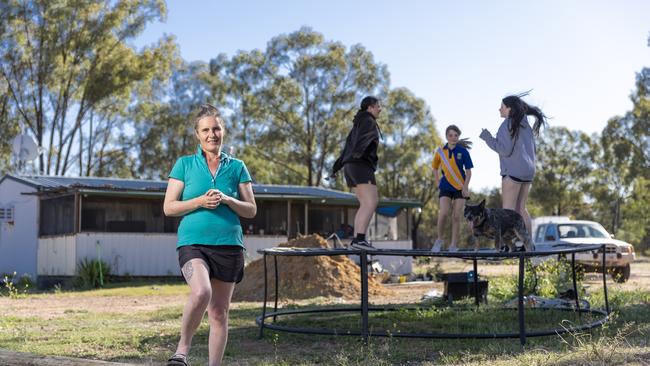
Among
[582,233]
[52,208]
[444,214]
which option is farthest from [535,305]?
[52,208]

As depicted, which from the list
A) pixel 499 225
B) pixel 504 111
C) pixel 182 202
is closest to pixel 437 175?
pixel 504 111

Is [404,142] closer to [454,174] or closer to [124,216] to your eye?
[124,216]

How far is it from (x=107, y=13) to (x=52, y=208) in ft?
59.4

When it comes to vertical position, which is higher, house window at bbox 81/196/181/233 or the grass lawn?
house window at bbox 81/196/181/233

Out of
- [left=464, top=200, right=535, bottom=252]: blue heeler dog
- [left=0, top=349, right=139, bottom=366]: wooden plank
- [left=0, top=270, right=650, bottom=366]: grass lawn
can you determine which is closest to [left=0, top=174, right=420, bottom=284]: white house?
[left=0, top=270, right=650, bottom=366]: grass lawn

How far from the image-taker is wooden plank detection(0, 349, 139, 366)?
4.80 meters

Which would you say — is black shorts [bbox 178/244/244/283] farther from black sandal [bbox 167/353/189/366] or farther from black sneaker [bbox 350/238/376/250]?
black sneaker [bbox 350/238/376/250]

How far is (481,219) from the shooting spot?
8.12m

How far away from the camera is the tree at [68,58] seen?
3888 cm

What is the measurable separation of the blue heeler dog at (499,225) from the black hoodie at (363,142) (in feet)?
3.72

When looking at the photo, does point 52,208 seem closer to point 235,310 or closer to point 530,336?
point 235,310

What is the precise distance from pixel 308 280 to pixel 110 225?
892 centimetres

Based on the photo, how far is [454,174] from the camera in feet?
31.3

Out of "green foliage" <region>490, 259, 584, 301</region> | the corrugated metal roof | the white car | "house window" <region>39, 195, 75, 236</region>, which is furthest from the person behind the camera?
"house window" <region>39, 195, 75, 236</region>
